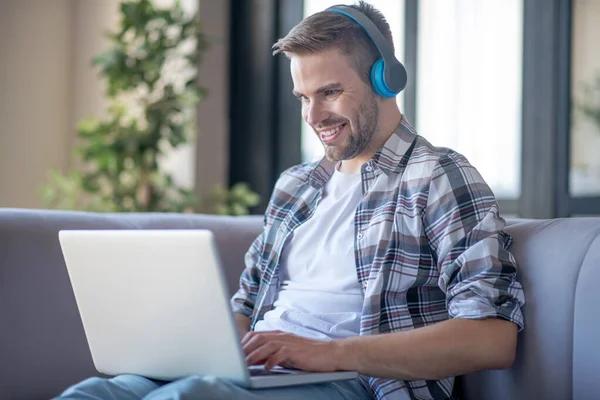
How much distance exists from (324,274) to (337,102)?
1.12 feet

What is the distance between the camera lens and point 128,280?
46.8 inches

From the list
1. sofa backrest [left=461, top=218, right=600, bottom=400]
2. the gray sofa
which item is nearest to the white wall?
the gray sofa

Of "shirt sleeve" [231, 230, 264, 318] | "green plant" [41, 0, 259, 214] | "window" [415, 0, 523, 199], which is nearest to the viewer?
"shirt sleeve" [231, 230, 264, 318]

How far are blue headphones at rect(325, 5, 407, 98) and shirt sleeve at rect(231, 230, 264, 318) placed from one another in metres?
0.44

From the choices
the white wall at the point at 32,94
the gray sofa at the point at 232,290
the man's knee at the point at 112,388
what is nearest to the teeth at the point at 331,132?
the gray sofa at the point at 232,290

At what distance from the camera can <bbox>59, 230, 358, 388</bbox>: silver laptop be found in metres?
1.10

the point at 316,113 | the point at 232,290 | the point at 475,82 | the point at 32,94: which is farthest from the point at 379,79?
the point at 32,94

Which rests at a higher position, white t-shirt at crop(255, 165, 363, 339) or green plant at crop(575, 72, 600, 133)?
green plant at crop(575, 72, 600, 133)

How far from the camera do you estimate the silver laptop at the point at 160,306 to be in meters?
1.10

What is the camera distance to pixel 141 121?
11.6 ft

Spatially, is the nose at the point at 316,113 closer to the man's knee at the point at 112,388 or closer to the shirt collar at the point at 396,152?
the shirt collar at the point at 396,152

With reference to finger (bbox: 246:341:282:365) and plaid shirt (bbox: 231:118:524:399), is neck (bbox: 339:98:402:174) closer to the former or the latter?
plaid shirt (bbox: 231:118:524:399)

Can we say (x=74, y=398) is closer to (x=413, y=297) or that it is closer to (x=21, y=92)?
(x=413, y=297)

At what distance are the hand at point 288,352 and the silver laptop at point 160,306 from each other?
0.02m
